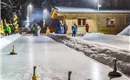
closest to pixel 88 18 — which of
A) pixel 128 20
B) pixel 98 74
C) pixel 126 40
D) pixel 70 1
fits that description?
pixel 128 20

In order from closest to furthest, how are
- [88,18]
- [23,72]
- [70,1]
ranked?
[23,72] < [88,18] < [70,1]

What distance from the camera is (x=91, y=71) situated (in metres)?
8.23

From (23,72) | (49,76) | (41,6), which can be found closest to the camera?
(49,76)

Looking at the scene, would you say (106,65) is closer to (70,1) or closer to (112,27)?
(112,27)

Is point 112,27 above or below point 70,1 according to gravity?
below

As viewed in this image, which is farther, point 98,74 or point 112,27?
point 112,27

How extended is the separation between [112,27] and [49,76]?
3630 centimetres

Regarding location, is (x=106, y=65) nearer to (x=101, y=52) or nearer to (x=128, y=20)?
(x=101, y=52)

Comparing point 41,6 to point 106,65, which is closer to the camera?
point 106,65

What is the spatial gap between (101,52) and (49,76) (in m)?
4.67

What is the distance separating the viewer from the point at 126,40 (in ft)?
70.4

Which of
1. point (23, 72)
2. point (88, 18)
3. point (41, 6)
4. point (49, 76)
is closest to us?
point (49, 76)

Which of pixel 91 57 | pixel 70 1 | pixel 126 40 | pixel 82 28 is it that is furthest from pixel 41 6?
A: pixel 91 57

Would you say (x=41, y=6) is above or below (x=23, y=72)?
above
